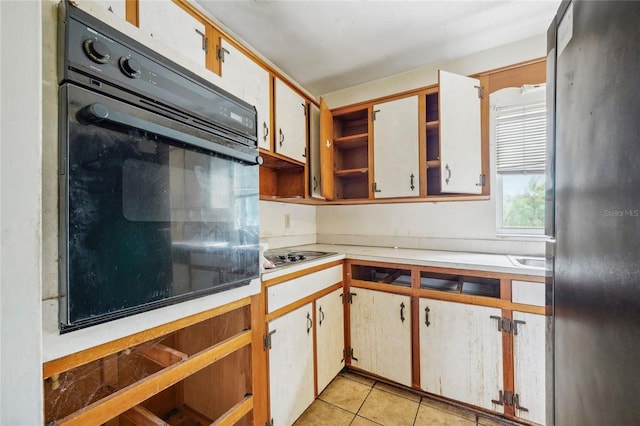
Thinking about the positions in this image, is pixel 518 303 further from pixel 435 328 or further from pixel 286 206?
pixel 286 206

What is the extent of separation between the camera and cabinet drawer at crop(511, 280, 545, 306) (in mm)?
1418

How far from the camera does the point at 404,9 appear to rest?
66.4 inches

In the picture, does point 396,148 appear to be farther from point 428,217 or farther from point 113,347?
point 113,347

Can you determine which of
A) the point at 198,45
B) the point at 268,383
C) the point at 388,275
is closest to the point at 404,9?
the point at 198,45

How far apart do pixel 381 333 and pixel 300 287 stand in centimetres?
75

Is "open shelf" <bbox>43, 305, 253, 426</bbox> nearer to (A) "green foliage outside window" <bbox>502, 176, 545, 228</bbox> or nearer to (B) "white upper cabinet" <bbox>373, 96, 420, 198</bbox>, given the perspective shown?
(B) "white upper cabinet" <bbox>373, 96, 420, 198</bbox>

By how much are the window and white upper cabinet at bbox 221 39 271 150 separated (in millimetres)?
1781

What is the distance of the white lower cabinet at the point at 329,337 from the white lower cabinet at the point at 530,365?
1039 millimetres

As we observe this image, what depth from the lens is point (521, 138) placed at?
208cm

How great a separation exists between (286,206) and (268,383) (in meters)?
1.47

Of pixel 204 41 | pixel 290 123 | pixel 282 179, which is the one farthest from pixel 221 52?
pixel 282 179

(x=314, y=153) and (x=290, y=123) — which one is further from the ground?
(x=290, y=123)

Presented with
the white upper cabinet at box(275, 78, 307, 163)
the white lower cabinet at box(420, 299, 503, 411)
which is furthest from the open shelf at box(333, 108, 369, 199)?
the white lower cabinet at box(420, 299, 503, 411)

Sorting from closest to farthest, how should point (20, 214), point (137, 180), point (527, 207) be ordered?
1. point (20, 214)
2. point (137, 180)
3. point (527, 207)
